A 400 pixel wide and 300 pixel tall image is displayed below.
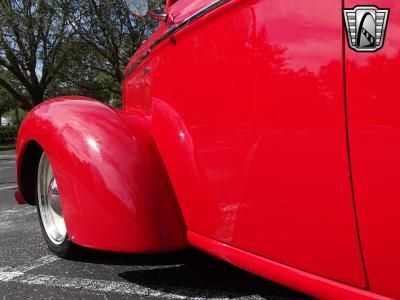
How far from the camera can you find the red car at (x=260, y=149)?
1202 mm

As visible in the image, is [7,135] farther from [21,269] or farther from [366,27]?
[366,27]

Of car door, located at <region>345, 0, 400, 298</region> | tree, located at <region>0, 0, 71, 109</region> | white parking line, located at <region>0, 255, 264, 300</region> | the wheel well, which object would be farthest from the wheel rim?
tree, located at <region>0, 0, 71, 109</region>

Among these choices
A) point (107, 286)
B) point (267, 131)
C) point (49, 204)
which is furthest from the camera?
point (49, 204)

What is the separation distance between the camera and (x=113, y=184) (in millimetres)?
2041

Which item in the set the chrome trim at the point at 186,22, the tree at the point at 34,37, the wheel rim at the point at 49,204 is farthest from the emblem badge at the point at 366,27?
the tree at the point at 34,37

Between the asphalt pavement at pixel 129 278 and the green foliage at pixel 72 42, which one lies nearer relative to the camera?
the asphalt pavement at pixel 129 278

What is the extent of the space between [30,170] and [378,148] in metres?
2.36

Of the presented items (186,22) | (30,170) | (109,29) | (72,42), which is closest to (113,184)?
(186,22)

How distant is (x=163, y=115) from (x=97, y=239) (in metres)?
0.61

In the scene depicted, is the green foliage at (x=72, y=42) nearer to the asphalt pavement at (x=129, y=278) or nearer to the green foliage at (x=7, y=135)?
the green foliage at (x=7, y=135)

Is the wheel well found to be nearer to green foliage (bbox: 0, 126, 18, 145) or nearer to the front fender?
→ the front fender

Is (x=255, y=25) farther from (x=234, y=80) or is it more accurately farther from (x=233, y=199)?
(x=233, y=199)

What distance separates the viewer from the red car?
3.94ft

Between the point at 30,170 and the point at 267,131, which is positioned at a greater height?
the point at 267,131
